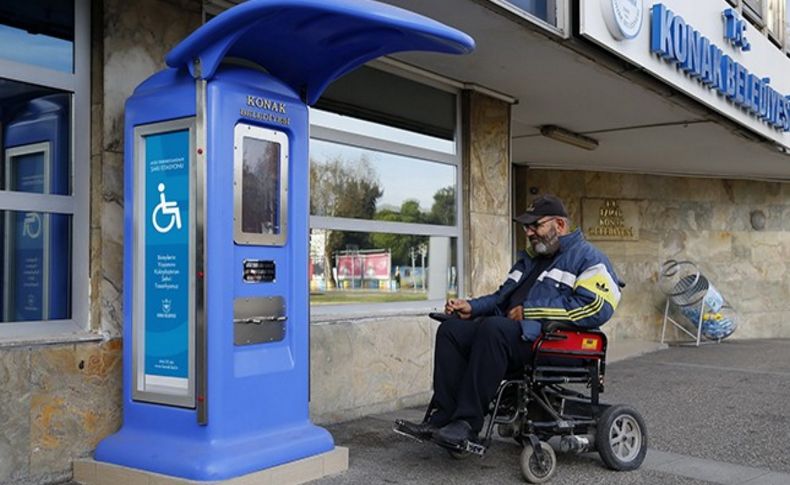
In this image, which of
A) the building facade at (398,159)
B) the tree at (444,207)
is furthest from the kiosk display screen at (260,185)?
the tree at (444,207)

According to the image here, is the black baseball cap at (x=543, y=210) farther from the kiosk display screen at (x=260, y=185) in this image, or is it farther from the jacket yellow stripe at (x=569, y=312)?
the kiosk display screen at (x=260, y=185)

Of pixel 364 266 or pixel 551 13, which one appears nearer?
pixel 551 13

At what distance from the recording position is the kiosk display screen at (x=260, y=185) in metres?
4.35

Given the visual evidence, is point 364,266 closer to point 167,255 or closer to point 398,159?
point 398,159

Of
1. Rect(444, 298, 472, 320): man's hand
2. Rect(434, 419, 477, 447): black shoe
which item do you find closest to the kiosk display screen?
Rect(444, 298, 472, 320): man's hand

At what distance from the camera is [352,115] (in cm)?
670

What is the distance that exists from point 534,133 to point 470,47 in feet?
19.6

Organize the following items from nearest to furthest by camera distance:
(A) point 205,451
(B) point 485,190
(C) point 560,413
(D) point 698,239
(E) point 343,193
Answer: (A) point 205,451 → (C) point 560,413 → (E) point 343,193 → (B) point 485,190 → (D) point 698,239

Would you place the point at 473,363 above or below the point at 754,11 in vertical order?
below

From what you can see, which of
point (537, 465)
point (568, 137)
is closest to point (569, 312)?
point (537, 465)

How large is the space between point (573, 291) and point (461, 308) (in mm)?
677

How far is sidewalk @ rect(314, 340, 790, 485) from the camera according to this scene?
4805 millimetres

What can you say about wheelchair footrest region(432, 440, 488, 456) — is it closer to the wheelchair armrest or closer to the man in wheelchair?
the man in wheelchair

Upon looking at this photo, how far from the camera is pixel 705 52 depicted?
8.69 meters
